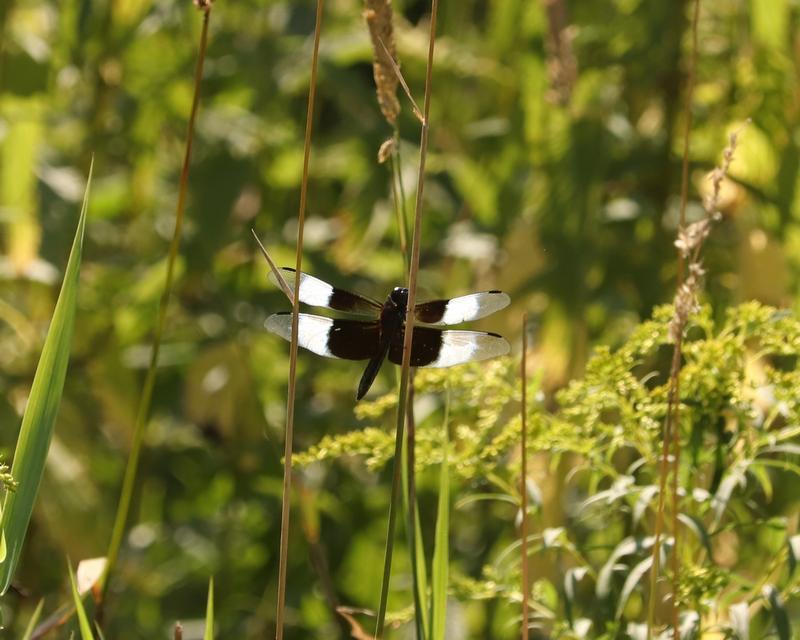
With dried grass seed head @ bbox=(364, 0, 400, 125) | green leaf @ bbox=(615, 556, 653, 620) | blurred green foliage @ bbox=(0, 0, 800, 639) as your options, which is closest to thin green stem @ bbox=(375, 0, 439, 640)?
dried grass seed head @ bbox=(364, 0, 400, 125)

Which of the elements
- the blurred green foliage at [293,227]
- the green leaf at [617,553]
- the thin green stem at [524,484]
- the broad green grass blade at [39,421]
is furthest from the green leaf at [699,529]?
the blurred green foliage at [293,227]

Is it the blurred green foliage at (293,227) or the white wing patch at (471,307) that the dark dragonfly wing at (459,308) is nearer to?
the white wing patch at (471,307)

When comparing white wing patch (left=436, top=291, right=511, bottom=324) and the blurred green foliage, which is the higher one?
the blurred green foliage

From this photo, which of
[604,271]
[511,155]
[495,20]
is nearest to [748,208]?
[604,271]

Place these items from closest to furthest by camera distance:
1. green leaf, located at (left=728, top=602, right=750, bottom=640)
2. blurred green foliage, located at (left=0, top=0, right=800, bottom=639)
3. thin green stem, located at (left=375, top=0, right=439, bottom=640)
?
thin green stem, located at (left=375, top=0, right=439, bottom=640) → green leaf, located at (left=728, top=602, right=750, bottom=640) → blurred green foliage, located at (left=0, top=0, right=800, bottom=639)

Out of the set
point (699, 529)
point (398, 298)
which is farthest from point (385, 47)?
point (699, 529)

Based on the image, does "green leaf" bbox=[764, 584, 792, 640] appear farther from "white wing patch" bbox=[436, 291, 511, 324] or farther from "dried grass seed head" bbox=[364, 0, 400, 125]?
"dried grass seed head" bbox=[364, 0, 400, 125]

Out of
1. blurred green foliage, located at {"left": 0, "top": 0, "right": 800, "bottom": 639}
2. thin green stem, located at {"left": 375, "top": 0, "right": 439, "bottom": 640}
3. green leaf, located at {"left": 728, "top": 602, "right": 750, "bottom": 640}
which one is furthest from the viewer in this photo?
blurred green foliage, located at {"left": 0, "top": 0, "right": 800, "bottom": 639}
